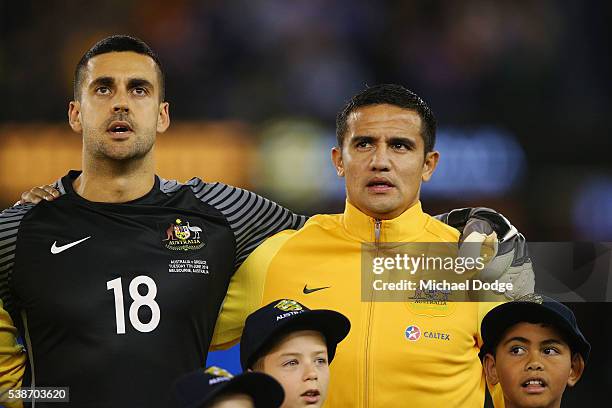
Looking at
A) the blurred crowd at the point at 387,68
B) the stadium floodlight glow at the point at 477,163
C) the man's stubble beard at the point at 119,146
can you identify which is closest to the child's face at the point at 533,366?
the man's stubble beard at the point at 119,146

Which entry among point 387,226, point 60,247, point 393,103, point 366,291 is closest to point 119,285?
point 60,247

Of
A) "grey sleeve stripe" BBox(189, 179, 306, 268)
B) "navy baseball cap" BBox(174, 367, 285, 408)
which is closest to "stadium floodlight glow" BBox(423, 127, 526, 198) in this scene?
"grey sleeve stripe" BBox(189, 179, 306, 268)

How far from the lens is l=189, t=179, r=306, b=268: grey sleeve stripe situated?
13.5 ft

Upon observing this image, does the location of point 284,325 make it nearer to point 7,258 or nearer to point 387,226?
point 387,226

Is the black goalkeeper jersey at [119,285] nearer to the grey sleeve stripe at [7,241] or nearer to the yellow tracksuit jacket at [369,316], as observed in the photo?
the grey sleeve stripe at [7,241]

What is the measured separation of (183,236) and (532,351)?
4.14 feet

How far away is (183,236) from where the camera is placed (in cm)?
404

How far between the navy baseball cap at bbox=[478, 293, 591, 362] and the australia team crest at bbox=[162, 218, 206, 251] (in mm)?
Result: 1036

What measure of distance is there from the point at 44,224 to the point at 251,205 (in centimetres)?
74

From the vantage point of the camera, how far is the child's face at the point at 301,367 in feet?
11.5

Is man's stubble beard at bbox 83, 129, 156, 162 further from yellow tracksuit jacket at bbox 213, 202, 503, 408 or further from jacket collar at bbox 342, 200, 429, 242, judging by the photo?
jacket collar at bbox 342, 200, 429, 242

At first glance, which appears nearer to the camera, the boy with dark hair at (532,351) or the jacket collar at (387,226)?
the boy with dark hair at (532,351)

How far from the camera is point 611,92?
27.0 feet

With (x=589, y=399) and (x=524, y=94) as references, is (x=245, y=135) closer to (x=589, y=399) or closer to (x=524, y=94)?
(x=524, y=94)
